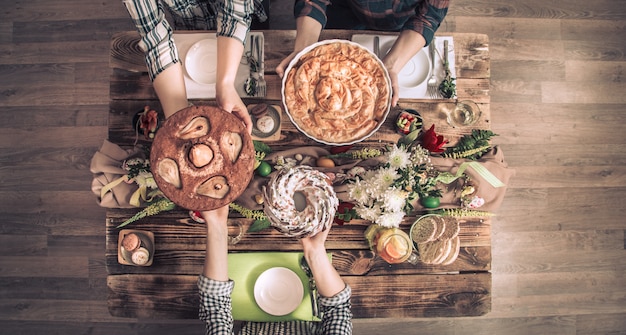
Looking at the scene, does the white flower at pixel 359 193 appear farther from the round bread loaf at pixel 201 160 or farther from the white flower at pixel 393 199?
the round bread loaf at pixel 201 160

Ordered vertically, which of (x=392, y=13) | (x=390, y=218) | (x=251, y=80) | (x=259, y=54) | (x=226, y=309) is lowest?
(x=226, y=309)

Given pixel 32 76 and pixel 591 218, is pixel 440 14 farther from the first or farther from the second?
pixel 32 76

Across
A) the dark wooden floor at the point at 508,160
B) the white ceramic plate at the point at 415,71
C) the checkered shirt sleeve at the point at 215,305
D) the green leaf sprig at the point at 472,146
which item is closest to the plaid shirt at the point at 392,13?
the white ceramic plate at the point at 415,71

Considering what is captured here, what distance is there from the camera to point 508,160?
8.52ft

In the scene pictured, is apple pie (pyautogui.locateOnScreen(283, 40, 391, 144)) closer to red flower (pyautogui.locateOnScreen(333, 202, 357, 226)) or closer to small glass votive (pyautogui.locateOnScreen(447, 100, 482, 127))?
red flower (pyautogui.locateOnScreen(333, 202, 357, 226))

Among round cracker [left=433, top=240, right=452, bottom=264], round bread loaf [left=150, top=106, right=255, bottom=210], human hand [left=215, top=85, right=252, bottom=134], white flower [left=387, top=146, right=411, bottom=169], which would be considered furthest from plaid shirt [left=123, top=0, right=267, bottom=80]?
round cracker [left=433, top=240, right=452, bottom=264]

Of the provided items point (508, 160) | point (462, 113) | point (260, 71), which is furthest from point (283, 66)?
point (508, 160)

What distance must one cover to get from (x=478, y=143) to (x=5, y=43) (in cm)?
320

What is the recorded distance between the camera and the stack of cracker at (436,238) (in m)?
1.51

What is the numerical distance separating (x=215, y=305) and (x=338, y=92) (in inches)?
38.1

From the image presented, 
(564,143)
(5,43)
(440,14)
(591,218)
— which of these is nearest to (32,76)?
(5,43)

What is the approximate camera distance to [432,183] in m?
1.45

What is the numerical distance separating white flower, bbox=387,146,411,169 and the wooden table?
0.27 m

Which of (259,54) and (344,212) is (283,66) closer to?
(259,54)
